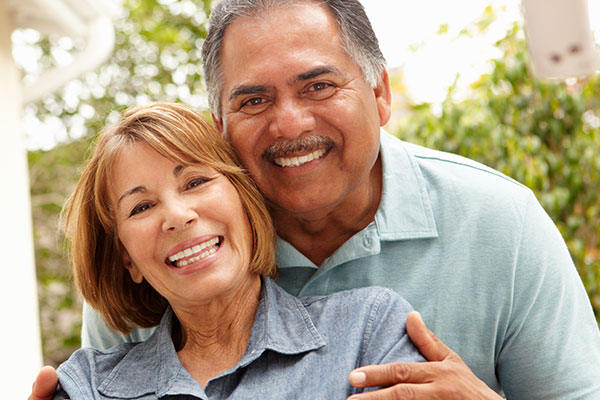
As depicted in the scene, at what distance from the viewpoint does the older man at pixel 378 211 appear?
74.0 inches

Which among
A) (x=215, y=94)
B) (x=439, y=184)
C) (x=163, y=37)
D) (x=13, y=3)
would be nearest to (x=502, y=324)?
(x=439, y=184)

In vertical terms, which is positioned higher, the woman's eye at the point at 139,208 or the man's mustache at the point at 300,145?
the man's mustache at the point at 300,145

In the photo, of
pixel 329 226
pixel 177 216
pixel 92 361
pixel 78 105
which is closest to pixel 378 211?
pixel 329 226

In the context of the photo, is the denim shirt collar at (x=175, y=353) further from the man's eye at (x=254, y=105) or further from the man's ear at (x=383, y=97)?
the man's ear at (x=383, y=97)

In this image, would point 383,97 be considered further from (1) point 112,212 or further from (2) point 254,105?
(1) point 112,212

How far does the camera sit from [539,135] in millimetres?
4023

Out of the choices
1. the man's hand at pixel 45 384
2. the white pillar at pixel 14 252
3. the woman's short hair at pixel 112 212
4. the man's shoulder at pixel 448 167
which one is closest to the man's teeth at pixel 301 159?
the woman's short hair at pixel 112 212

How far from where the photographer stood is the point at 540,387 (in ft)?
6.21

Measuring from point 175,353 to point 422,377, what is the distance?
2.07 feet

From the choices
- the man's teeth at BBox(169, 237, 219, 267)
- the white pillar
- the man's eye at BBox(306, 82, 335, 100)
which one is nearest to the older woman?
the man's teeth at BBox(169, 237, 219, 267)

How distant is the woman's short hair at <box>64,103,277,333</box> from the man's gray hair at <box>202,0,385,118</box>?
7.8 inches

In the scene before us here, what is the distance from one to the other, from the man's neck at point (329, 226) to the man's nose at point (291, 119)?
287 mm

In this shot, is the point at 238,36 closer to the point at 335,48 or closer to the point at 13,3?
the point at 335,48

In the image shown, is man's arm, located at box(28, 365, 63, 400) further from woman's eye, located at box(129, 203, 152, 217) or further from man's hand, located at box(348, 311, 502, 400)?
man's hand, located at box(348, 311, 502, 400)
